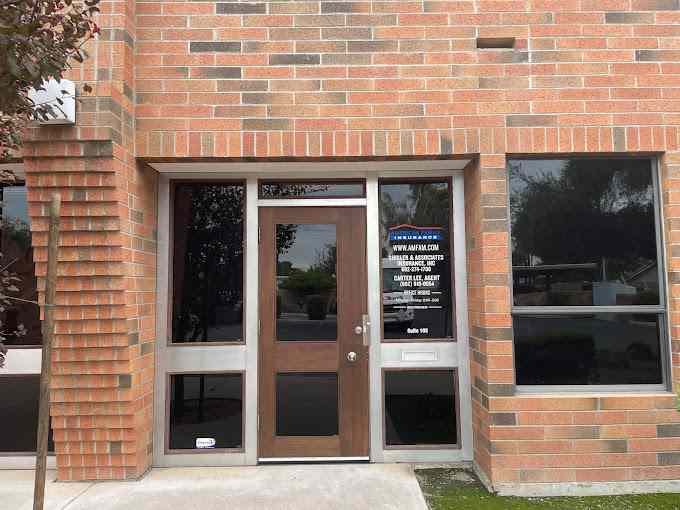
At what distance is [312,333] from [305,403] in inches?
23.8

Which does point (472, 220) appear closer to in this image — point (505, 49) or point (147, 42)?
point (505, 49)

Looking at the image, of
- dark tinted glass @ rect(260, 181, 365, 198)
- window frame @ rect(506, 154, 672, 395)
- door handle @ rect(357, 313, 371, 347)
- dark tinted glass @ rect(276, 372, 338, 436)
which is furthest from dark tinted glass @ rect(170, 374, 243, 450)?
window frame @ rect(506, 154, 672, 395)

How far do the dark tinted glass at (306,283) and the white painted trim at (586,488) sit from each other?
1.83 m

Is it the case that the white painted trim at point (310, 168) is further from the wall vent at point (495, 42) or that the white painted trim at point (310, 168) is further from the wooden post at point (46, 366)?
the wooden post at point (46, 366)

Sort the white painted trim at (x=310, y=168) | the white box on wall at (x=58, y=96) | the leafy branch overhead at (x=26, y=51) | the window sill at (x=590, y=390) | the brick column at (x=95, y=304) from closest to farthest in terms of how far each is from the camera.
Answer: the leafy branch overhead at (x=26, y=51), the white box on wall at (x=58, y=96), the brick column at (x=95, y=304), the window sill at (x=590, y=390), the white painted trim at (x=310, y=168)

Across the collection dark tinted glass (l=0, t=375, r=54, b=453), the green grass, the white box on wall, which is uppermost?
the white box on wall

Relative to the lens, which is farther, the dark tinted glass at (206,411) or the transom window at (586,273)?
the dark tinted glass at (206,411)

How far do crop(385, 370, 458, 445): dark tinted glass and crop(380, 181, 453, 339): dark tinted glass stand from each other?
1.20 ft

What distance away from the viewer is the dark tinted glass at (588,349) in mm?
4125

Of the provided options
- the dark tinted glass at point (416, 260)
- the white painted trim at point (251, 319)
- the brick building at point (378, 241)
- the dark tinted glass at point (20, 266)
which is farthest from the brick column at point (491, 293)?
the dark tinted glass at point (20, 266)

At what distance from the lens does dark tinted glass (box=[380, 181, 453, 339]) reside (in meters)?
4.58

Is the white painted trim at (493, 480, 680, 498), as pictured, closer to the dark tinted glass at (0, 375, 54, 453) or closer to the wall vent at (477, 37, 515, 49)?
the wall vent at (477, 37, 515, 49)

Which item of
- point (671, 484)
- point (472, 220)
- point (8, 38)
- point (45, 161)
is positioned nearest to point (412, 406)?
point (472, 220)

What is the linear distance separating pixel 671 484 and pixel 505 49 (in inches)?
141
